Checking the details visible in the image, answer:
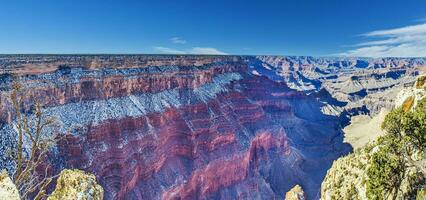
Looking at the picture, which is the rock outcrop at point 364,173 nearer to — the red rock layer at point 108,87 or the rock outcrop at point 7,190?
the rock outcrop at point 7,190

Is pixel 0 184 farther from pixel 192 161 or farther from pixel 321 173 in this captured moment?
pixel 321 173

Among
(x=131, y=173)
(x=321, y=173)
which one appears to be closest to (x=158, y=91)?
(x=131, y=173)

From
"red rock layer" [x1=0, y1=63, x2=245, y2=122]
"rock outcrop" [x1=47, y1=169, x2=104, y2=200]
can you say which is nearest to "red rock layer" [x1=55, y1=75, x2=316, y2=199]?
"red rock layer" [x1=0, y1=63, x2=245, y2=122]

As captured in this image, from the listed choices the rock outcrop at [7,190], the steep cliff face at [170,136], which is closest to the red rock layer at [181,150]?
the steep cliff face at [170,136]

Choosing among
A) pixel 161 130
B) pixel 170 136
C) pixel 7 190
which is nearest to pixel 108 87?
pixel 161 130

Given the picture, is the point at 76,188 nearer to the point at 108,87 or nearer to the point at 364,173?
Answer: the point at 364,173
